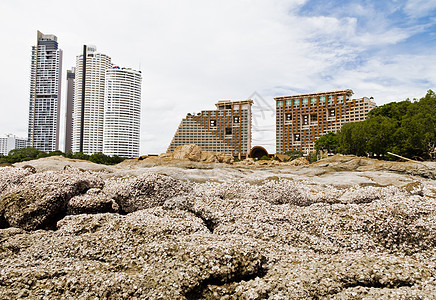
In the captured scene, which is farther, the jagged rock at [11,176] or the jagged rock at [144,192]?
the jagged rock at [11,176]

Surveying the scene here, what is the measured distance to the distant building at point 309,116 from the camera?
14612 centimetres

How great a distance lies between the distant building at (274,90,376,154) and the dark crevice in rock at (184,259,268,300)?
149 metres

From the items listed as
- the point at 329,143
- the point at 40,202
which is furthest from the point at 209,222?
the point at 329,143

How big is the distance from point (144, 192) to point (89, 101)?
158 m

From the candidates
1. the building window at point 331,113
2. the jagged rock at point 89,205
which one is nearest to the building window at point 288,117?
the building window at point 331,113

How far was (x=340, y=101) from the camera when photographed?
150625mm

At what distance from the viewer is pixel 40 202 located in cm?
927

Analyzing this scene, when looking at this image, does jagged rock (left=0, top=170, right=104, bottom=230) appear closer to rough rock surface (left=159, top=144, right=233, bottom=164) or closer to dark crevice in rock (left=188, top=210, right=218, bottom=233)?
dark crevice in rock (left=188, top=210, right=218, bottom=233)

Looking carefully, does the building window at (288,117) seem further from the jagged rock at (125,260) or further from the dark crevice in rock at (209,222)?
the jagged rock at (125,260)

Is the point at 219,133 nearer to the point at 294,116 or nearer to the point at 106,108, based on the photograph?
the point at 294,116

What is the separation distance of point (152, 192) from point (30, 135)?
17807 centimetres

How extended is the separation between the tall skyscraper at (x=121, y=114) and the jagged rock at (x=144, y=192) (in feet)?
478

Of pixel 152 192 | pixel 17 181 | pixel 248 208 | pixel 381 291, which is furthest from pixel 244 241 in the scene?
pixel 17 181

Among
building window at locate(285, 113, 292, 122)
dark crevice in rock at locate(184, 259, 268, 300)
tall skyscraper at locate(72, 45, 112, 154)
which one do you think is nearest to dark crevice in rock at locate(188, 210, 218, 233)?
dark crevice in rock at locate(184, 259, 268, 300)
